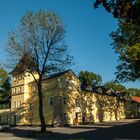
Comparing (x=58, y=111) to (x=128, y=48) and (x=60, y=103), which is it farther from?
(x=128, y=48)

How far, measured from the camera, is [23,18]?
151ft

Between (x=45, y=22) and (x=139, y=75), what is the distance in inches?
602

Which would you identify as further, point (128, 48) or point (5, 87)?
point (5, 87)

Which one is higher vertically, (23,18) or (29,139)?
(23,18)

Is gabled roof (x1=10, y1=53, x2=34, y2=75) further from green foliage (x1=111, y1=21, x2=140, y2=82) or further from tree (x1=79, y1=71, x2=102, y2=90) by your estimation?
tree (x1=79, y1=71, x2=102, y2=90)

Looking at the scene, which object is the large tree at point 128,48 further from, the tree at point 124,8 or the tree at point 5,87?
the tree at point 5,87

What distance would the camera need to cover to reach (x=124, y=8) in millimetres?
16500

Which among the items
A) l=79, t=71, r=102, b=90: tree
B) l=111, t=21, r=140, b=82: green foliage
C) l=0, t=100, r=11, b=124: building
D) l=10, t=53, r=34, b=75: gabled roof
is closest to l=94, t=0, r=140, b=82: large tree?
l=111, t=21, r=140, b=82: green foliage

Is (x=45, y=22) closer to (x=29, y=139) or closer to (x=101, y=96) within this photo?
(x=29, y=139)

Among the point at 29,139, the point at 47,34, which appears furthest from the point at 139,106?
the point at 29,139

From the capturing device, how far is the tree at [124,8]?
16.4 meters

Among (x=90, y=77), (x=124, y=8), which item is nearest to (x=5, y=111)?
(x=90, y=77)

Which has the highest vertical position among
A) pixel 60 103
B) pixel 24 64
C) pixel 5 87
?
pixel 5 87

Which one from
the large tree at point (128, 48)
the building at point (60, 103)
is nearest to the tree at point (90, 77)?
the building at point (60, 103)
